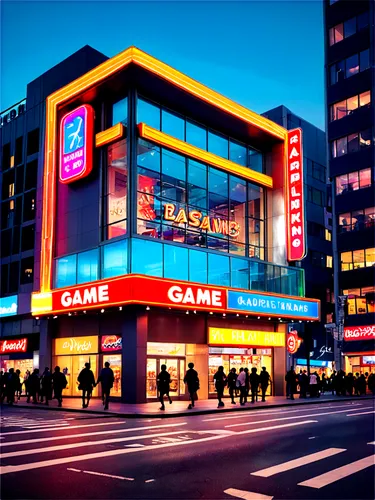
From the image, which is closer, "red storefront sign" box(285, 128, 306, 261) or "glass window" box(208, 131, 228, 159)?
"glass window" box(208, 131, 228, 159)

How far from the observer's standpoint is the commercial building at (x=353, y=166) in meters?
56.7

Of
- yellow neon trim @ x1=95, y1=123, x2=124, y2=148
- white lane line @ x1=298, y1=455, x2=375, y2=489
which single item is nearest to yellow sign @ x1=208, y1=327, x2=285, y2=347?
yellow neon trim @ x1=95, y1=123, x2=124, y2=148

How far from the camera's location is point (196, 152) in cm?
3381

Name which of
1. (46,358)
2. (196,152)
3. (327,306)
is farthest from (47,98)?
(327,306)

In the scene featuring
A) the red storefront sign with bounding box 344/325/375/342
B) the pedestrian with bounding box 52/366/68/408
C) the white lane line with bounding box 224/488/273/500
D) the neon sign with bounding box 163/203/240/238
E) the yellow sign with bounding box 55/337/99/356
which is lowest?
the white lane line with bounding box 224/488/273/500

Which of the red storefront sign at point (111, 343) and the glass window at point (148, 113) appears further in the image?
the glass window at point (148, 113)

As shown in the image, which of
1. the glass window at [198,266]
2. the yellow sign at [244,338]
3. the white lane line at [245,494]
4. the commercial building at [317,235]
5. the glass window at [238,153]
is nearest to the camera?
the white lane line at [245,494]

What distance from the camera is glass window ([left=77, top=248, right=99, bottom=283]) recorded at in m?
31.6

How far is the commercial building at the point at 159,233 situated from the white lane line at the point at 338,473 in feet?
59.1

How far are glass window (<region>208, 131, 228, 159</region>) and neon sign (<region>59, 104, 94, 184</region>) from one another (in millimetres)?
7384

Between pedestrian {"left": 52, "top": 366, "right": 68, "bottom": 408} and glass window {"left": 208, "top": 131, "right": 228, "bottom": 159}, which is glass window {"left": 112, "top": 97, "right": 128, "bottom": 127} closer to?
glass window {"left": 208, "top": 131, "right": 228, "bottom": 159}

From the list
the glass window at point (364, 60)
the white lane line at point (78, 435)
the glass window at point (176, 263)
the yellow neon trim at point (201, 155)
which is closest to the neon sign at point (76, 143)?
the yellow neon trim at point (201, 155)

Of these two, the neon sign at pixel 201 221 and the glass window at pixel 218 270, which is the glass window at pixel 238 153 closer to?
the neon sign at pixel 201 221

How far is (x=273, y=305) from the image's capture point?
35250 millimetres
